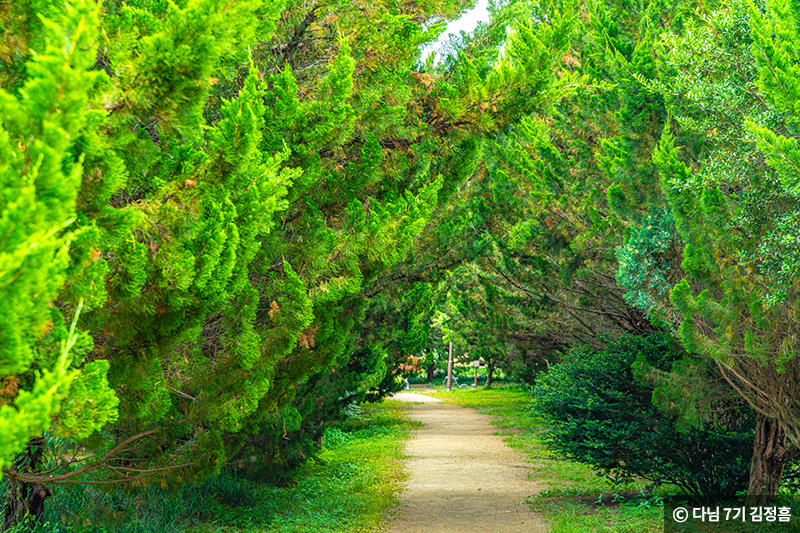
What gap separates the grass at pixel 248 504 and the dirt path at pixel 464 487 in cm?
45

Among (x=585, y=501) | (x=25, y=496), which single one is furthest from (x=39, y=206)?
(x=585, y=501)

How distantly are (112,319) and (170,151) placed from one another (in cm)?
103

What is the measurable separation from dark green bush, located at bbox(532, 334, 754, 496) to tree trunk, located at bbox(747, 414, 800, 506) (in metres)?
0.32

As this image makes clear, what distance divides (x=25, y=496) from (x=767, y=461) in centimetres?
798

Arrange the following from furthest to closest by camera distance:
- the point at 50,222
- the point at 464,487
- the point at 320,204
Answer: the point at 464,487
the point at 320,204
the point at 50,222

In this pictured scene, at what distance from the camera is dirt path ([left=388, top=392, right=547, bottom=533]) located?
346 inches

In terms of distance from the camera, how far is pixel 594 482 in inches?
474

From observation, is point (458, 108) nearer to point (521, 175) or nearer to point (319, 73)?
point (319, 73)

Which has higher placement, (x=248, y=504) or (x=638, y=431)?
(x=638, y=431)

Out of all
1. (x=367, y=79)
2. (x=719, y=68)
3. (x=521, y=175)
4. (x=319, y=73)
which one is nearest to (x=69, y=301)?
(x=367, y=79)

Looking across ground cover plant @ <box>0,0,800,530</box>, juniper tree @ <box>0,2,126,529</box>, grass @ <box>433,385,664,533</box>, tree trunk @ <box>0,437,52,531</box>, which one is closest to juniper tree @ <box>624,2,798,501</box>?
ground cover plant @ <box>0,0,800,530</box>

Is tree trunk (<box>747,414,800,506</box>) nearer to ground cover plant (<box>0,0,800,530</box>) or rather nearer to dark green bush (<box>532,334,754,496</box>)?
ground cover plant (<box>0,0,800,530</box>)

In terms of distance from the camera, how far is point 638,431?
9195 millimetres

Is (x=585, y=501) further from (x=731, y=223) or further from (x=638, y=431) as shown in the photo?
(x=731, y=223)
